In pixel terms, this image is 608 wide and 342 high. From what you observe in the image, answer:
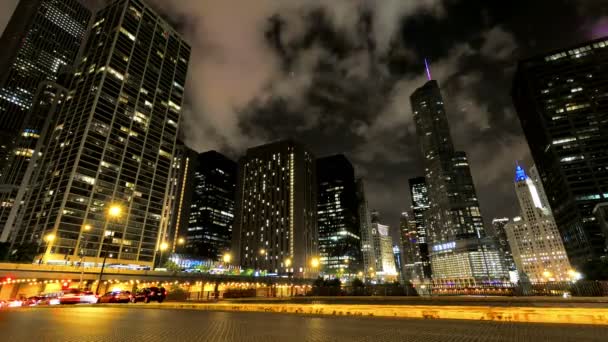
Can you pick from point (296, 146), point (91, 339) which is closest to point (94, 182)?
Answer: point (296, 146)

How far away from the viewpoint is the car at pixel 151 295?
2685cm

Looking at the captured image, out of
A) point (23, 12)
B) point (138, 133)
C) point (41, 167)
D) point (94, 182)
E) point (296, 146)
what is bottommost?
point (94, 182)

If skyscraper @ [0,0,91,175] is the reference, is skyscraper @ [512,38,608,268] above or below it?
below

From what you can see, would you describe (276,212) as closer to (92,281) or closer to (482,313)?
(92,281)

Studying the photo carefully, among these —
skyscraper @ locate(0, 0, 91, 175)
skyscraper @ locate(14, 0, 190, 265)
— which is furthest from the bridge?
skyscraper @ locate(0, 0, 91, 175)

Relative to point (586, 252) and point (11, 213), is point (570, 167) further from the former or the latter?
point (11, 213)

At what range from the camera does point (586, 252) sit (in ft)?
360

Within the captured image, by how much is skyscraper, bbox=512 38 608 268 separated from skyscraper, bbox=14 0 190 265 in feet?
552

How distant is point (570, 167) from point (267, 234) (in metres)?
136

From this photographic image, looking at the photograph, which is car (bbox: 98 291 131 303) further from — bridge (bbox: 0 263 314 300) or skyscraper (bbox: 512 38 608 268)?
skyscraper (bbox: 512 38 608 268)

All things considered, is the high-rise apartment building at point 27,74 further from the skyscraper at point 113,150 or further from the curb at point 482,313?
the curb at point 482,313

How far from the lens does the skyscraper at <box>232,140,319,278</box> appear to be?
147750mm

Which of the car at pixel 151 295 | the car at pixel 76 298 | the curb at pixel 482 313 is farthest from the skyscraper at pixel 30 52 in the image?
the curb at pixel 482 313

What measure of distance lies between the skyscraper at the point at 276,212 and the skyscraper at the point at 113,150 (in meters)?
43.2
